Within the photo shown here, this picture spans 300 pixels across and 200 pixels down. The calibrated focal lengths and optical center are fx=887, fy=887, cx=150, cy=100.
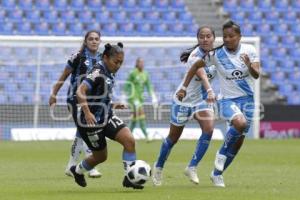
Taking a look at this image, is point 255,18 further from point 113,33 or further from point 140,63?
point 140,63

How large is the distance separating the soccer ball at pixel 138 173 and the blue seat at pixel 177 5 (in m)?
21.9

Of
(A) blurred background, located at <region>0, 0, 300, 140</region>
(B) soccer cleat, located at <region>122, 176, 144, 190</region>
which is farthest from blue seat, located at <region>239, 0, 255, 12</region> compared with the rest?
(B) soccer cleat, located at <region>122, 176, 144, 190</region>

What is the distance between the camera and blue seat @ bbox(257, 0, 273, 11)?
1308 inches

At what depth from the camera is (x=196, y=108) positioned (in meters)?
12.7

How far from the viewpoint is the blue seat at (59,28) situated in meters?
30.2

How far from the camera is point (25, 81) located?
86.0ft

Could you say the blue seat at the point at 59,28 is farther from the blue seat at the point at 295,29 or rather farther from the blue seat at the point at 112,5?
the blue seat at the point at 295,29

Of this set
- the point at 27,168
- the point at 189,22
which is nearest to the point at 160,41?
the point at 189,22

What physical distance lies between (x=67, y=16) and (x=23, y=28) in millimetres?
1659

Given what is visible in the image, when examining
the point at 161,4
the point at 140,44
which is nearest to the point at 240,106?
the point at 140,44

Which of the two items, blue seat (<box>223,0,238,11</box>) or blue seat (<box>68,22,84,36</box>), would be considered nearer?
blue seat (<box>68,22,84,36</box>)

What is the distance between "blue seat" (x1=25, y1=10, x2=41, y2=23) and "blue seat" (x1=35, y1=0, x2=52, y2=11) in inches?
13.0

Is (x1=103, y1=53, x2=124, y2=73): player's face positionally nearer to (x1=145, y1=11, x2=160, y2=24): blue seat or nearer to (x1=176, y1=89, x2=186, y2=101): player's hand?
(x1=176, y1=89, x2=186, y2=101): player's hand

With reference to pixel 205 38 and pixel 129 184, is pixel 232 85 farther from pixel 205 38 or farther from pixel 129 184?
pixel 129 184
